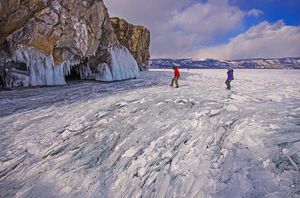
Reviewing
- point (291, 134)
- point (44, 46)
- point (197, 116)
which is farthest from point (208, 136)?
point (44, 46)

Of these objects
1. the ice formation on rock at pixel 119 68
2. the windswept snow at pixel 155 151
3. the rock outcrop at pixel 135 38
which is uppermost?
the rock outcrop at pixel 135 38

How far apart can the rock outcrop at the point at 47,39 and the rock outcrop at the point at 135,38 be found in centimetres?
2340

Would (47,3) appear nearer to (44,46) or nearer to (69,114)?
(44,46)

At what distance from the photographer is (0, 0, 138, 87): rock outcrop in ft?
47.6

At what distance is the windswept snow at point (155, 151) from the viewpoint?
13.9ft

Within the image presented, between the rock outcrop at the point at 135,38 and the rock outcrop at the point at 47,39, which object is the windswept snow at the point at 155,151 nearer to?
the rock outcrop at the point at 47,39

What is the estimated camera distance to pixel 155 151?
18.1 ft

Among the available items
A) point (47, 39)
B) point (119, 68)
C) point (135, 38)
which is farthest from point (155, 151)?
point (135, 38)

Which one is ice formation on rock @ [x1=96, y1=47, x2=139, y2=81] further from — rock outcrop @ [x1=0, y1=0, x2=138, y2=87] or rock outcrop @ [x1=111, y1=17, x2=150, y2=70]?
rock outcrop @ [x1=111, y1=17, x2=150, y2=70]

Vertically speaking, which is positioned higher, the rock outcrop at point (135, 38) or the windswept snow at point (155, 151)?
the rock outcrop at point (135, 38)

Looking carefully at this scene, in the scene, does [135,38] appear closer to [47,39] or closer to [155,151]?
[47,39]

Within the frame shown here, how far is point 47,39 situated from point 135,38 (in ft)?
112

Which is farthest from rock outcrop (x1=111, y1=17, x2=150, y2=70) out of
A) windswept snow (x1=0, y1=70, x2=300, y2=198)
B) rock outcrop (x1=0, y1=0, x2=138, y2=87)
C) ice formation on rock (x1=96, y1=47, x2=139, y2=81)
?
windswept snow (x1=0, y1=70, x2=300, y2=198)

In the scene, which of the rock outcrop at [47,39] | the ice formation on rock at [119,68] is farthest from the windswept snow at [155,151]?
the ice formation on rock at [119,68]
